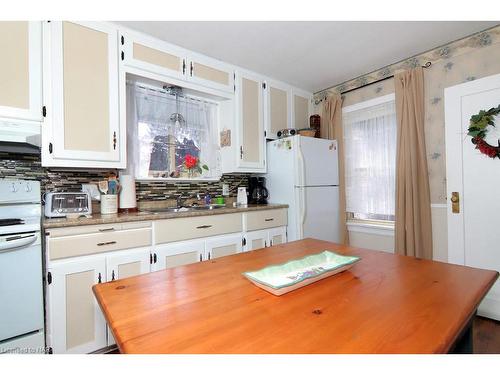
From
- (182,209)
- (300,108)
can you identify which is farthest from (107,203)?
(300,108)

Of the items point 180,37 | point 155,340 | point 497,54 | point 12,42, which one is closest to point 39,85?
point 12,42

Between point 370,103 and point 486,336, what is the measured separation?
233 centimetres

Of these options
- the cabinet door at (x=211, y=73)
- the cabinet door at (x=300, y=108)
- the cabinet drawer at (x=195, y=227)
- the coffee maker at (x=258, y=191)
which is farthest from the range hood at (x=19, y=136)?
the cabinet door at (x=300, y=108)

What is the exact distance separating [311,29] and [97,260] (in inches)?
94.3

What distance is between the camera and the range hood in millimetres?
1574

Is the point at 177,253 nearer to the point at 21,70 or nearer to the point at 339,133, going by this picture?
the point at 21,70

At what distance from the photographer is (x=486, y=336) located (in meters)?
1.83

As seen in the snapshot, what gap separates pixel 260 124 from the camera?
298 centimetres

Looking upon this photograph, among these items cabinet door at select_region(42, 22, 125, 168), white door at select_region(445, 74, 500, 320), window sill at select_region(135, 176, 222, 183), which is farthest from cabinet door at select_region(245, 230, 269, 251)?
white door at select_region(445, 74, 500, 320)

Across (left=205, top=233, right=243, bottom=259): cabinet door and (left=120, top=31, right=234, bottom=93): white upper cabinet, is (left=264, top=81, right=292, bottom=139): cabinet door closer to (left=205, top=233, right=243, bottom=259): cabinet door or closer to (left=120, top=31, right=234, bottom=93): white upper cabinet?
(left=120, top=31, right=234, bottom=93): white upper cabinet

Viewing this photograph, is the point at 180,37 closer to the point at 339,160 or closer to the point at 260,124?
the point at 260,124

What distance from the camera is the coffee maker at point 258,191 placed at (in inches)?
118

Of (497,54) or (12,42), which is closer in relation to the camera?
(12,42)

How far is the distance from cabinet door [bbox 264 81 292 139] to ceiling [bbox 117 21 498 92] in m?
0.26
